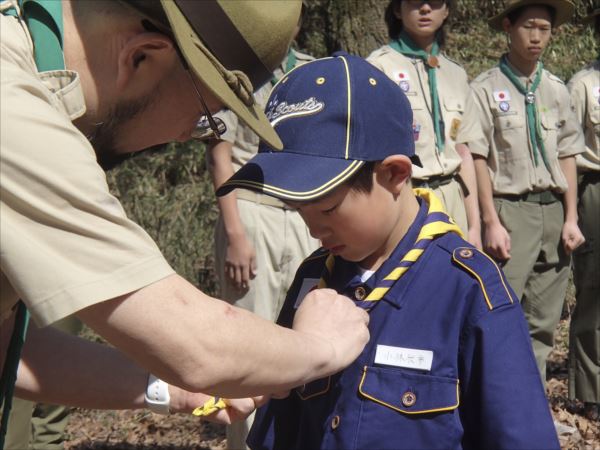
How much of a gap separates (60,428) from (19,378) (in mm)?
2523

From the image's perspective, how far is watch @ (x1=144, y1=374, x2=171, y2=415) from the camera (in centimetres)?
266

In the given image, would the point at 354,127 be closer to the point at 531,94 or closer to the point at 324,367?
the point at 324,367

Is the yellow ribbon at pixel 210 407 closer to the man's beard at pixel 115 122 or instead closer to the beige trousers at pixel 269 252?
the man's beard at pixel 115 122

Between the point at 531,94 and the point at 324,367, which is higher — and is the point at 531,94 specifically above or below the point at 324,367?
below

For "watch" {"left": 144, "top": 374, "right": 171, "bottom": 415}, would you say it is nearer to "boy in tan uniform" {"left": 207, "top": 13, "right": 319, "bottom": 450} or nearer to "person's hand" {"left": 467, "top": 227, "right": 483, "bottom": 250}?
Answer: "boy in tan uniform" {"left": 207, "top": 13, "right": 319, "bottom": 450}

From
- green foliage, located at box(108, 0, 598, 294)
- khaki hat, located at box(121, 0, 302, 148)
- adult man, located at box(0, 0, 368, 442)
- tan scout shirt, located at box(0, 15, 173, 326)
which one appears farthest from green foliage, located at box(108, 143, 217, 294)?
tan scout shirt, located at box(0, 15, 173, 326)

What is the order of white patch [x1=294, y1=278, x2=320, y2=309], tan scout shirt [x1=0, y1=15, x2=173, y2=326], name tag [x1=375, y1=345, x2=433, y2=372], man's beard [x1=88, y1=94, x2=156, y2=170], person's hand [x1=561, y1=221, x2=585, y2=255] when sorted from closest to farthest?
tan scout shirt [x1=0, y1=15, x2=173, y2=326] < man's beard [x1=88, y1=94, x2=156, y2=170] < name tag [x1=375, y1=345, x2=433, y2=372] < white patch [x1=294, y1=278, x2=320, y2=309] < person's hand [x1=561, y1=221, x2=585, y2=255]

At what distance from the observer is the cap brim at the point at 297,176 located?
2.43 metres

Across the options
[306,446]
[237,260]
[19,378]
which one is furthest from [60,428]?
[306,446]

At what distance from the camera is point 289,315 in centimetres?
277

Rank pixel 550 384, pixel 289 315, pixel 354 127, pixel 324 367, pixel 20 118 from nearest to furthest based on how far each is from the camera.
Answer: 1. pixel 20 118
2. pixel 324 367
3. pixel 354 127
4. pixel 289 315
5. pixel 550 384

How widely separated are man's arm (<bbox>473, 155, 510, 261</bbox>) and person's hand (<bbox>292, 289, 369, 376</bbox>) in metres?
3.38

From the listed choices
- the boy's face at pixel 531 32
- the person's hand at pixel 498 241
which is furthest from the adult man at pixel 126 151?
the boy's face at pixel 531 32

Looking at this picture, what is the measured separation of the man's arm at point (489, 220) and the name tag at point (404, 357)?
10.7ft
